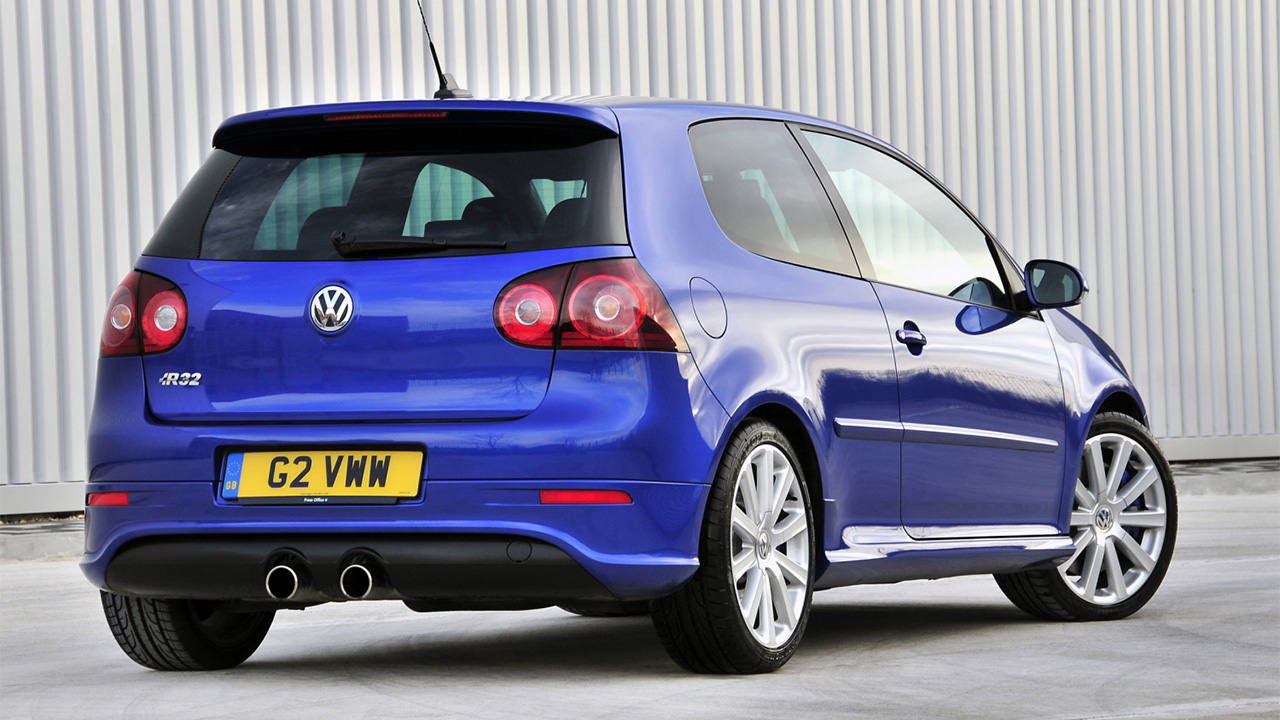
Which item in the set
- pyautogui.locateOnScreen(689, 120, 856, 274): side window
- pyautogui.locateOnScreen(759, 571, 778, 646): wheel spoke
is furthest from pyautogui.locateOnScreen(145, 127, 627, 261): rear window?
pyautogui.locateOnScreen(759, 571, 778, 646): wheel spoke

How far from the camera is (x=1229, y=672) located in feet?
17.8

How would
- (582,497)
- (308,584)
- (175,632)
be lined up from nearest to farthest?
(582,497), (308,584), (175,632)

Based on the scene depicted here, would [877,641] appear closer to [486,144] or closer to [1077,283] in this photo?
[1077,283]

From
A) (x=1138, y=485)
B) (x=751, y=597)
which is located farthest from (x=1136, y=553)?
(x=751, y=597)

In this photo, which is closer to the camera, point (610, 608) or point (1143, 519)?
point (610, 608)

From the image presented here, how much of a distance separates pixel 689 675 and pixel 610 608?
1131 millimetres

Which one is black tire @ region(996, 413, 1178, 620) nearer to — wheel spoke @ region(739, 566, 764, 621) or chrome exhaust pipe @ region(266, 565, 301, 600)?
wheel spoke @ region(739, 566, 764, 621)

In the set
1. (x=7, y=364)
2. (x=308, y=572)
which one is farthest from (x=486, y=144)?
(x=7, y=364)

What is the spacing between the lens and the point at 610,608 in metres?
6.41

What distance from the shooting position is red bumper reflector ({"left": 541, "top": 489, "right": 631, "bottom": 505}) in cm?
479

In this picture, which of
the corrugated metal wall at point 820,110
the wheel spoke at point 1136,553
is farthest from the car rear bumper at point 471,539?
the corrugated metal wall at point 820,110

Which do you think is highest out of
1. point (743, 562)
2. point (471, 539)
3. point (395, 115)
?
point (395, 115)

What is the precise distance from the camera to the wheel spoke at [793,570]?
5344 mm

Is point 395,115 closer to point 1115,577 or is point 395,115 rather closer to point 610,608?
point 610,608
